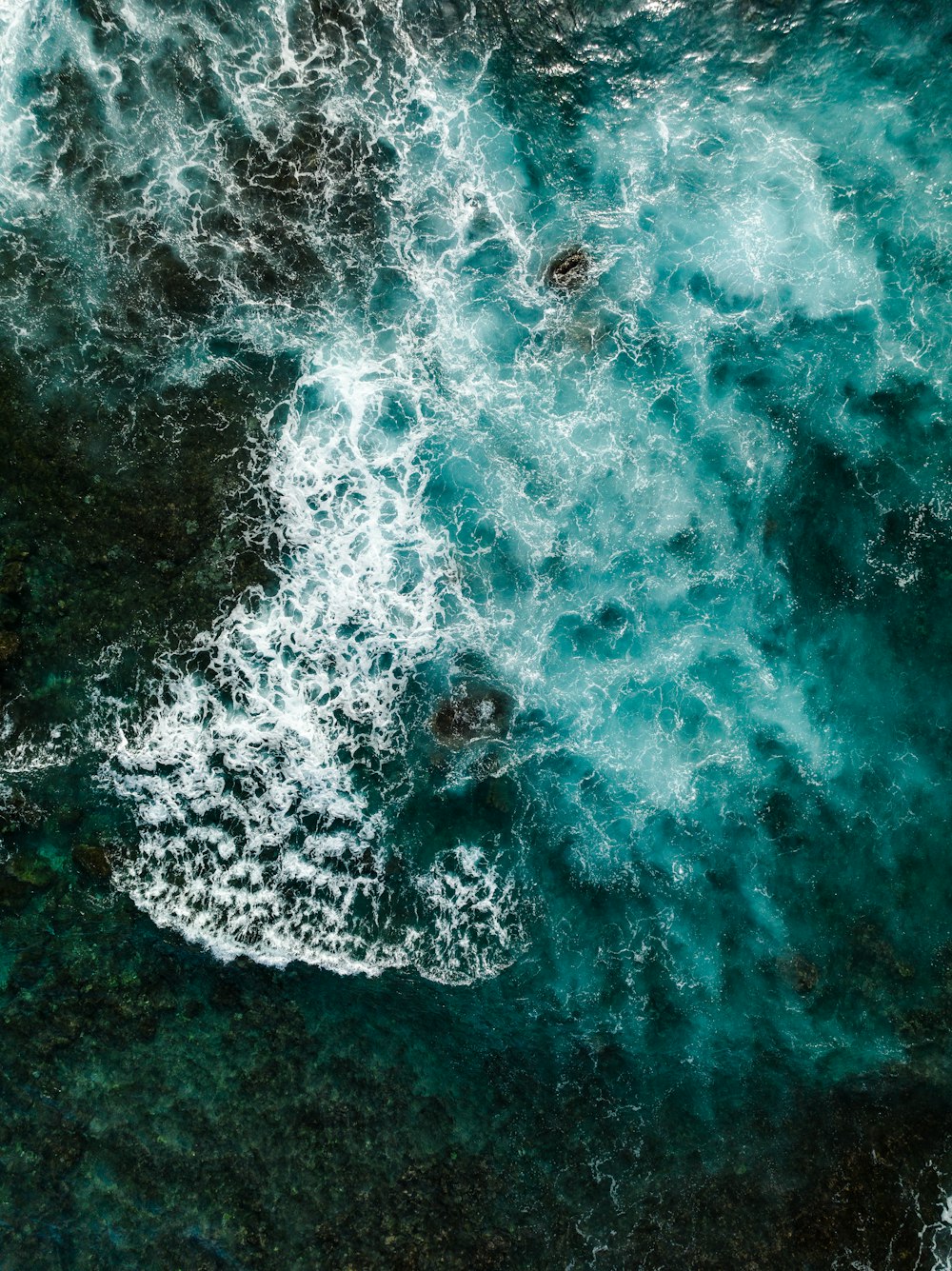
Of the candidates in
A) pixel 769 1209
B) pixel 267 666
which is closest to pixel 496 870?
pixel 267 666

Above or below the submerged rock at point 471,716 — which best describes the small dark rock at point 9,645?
below

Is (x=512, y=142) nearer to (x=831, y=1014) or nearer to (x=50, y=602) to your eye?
(x=50, y=602)

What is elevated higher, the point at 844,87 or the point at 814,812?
the point at 844,87

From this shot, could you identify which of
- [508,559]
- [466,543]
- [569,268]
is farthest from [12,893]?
[569,268]

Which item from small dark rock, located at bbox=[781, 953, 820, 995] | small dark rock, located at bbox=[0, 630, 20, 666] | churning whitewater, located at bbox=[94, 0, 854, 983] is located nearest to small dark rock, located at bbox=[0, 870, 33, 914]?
churning whitewater, located at bbox=[94, 0, 854, 983]

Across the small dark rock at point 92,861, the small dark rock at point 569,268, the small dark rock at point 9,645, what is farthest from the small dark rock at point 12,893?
the small dark rock at point 569,268

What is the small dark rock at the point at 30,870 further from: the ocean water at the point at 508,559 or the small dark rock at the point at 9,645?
the small dark rock at the point at 9,645
